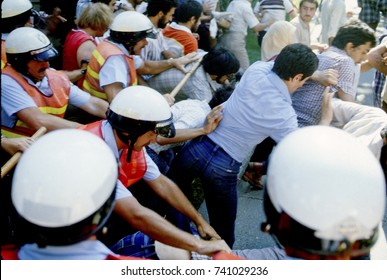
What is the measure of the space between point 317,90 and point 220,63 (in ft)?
2.64

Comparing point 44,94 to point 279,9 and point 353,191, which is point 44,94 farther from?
point 279,9

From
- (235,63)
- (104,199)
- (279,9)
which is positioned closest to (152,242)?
(104,199)

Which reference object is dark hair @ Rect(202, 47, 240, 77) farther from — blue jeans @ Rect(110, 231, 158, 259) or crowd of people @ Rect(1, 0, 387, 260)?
blue jeans @ Rect(110, 231, 158, 259)

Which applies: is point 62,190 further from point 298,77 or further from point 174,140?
point 298,77

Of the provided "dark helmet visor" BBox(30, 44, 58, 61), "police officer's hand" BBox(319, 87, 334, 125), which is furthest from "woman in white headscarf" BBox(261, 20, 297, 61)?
"dark helmet visor" BBox(30, 44, 58, 61)

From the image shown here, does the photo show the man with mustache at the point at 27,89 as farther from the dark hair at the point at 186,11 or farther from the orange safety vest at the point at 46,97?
the dark hair at the point at 186,11

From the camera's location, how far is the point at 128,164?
8.89 feet

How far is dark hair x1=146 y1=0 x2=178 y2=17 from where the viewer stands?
4699mm

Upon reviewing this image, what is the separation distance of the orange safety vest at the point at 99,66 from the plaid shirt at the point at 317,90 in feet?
4.22

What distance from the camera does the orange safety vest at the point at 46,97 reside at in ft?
9.81

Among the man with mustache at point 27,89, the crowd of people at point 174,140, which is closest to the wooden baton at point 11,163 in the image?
the crowd of people at point 174,140

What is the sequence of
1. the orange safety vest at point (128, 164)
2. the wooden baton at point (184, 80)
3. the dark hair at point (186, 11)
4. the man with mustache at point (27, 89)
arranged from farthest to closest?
the dark hair at point (186, 11), the wooden baton at point (184, 80), the man with mustache at point (27, 89), the orange safety vest at point (128, 164)

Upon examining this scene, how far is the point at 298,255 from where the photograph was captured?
1.67 meters

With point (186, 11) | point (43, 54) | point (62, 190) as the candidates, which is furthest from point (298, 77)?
point (186, 11)
